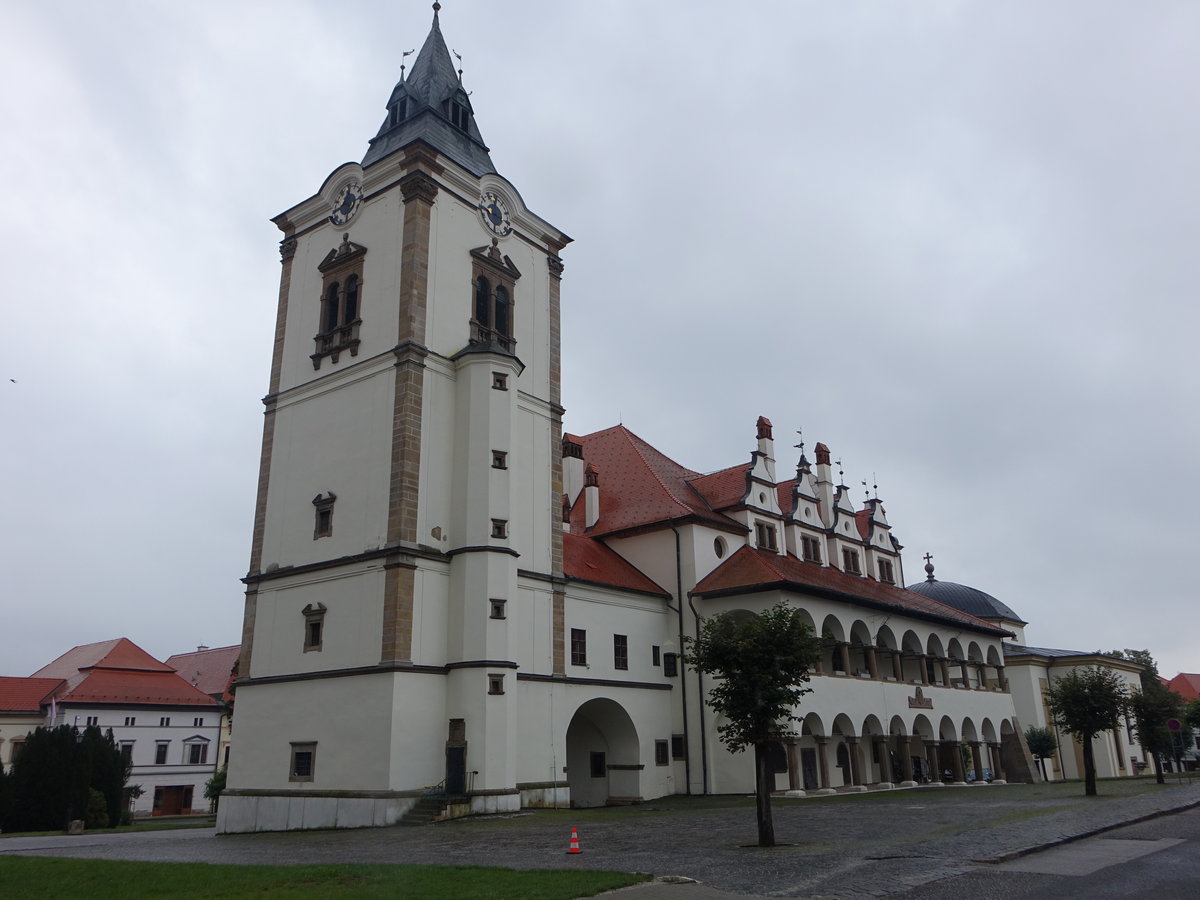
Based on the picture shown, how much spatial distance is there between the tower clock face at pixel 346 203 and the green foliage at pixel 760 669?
21.9 metres

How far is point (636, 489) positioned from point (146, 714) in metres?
41.8

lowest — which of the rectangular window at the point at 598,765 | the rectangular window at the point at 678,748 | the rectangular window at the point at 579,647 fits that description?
the rectangular window at the point at 598,765

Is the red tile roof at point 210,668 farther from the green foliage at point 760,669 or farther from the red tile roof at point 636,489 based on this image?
the green foliage at point 760,669

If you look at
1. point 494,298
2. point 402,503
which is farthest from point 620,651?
point 494,298

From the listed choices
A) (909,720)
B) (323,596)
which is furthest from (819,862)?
(909,720)

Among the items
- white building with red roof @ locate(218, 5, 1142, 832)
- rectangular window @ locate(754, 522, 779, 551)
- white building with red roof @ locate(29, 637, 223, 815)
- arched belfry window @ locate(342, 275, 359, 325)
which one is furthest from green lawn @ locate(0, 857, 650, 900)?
white building with red roof @ locate(29, 637, 223, 815)

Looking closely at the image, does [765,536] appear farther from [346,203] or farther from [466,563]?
[346,203]

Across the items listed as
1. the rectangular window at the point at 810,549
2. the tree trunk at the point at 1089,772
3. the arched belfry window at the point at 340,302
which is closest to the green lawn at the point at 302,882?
the arched belfry window at the point at 340,302

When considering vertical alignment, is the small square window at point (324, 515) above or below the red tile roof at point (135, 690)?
above

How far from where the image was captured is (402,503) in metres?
27.2

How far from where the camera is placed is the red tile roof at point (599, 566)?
3341cm

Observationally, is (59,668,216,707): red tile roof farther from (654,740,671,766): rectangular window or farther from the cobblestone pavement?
(654,740,671,766): rectangular window

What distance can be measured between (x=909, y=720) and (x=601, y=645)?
15.5 metres

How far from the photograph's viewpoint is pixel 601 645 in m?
32.9
